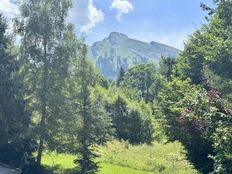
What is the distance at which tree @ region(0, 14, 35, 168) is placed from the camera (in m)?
29.6

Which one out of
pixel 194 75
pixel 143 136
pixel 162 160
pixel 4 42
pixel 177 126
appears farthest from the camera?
pixel 143 136

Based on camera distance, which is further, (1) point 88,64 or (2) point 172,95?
(2) point 172,95

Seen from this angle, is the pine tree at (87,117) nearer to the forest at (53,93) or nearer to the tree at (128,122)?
the forest at (53,93)

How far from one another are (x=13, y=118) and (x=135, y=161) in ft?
37.5

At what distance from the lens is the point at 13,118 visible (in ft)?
98.7

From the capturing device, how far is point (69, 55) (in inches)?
1195

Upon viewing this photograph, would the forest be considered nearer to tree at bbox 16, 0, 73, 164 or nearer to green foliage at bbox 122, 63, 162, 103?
tree at bbox 16, 0, 73, 164

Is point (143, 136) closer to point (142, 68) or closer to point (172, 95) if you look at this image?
point (172, 95)

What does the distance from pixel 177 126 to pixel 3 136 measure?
11.8 m

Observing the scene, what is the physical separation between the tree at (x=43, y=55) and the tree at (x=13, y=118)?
751mm

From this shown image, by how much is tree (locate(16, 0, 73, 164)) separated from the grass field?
3.59 metres

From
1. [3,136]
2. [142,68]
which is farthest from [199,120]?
[142,68]

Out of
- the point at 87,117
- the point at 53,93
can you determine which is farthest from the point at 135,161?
the point at 53,93

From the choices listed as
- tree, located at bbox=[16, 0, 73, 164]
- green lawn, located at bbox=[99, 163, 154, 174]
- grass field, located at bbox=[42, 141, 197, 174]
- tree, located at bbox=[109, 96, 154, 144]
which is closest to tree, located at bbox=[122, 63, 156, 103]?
tree, located at bbox=[109, 96, 154, 144]
